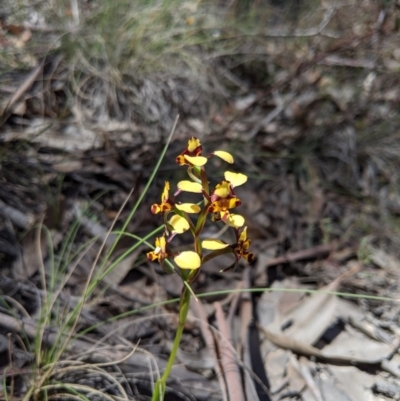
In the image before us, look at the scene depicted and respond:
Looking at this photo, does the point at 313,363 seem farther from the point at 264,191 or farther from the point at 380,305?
the point at 264,191

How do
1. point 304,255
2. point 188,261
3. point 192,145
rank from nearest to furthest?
point 188,261
point 192,145
point 304,255

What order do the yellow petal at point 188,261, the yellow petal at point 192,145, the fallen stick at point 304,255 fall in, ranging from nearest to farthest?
the yellow petal at point 188,261
the yellow petal at point 192,145
the fallen stick at point 304,255

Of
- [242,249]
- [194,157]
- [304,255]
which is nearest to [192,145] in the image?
[194,157]

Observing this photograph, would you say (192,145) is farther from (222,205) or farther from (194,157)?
(222,205)

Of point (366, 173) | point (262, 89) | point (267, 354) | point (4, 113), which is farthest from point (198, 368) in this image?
point (262, 89)

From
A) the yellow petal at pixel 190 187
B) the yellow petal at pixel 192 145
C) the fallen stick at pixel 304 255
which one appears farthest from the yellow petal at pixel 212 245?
the fallen stick at pixel 304 255

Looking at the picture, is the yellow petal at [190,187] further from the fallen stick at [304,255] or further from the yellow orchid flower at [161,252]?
the fallen stick at [304,255]
